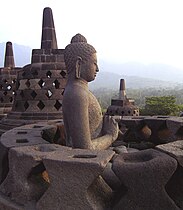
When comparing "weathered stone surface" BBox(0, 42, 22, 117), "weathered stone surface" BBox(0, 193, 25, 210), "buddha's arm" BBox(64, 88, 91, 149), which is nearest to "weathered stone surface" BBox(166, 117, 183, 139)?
"buddha's arm" BBox(64, 88, 91, 149)

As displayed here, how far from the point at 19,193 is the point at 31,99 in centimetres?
386

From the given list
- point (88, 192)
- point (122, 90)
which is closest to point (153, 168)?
point (88, 192)

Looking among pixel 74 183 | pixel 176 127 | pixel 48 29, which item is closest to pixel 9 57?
pixel 48 29

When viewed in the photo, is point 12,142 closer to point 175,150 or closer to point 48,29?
point 175,150

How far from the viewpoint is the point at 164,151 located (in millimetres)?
2098

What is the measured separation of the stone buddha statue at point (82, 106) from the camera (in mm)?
2703

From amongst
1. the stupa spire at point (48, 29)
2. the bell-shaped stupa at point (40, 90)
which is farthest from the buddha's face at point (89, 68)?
the stupa spire at point (48, 29)

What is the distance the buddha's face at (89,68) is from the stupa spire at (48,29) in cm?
388

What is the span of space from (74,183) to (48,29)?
17.9 ft

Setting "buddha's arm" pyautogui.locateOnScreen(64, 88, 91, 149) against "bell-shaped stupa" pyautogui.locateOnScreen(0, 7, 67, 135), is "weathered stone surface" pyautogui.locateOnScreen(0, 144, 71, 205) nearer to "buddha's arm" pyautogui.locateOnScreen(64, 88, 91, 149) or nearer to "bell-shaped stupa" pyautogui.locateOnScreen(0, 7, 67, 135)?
"buddha's arm" pyautogui.locateOnScreen(64, 88, 91, 149)

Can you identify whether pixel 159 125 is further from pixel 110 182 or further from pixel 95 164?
pixel 95 164

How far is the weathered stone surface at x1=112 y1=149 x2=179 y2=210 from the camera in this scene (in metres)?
1.89

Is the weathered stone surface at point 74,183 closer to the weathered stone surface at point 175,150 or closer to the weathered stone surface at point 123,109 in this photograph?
the weathered stone surface at point 175,150

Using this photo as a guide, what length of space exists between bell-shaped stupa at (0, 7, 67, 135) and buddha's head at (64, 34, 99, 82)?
291 centimetres
